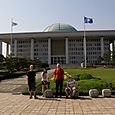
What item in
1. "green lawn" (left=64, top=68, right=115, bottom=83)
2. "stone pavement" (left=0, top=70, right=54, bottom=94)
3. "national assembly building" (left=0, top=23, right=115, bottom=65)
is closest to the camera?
"stone pavement" (left=0, top=70, right=54, bottom=94)

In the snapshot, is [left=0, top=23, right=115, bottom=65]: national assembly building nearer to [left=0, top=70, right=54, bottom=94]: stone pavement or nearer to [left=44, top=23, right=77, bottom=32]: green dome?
[left=44, top=23, right=77, bottom=32]: green dome

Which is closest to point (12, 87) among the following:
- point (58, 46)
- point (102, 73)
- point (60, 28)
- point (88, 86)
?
point (88, 86)

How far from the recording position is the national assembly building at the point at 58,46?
68125 mm

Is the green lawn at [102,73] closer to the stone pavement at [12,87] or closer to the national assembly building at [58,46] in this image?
the stone pavement at [12,87]

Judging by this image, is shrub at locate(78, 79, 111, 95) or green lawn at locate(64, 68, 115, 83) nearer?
shrub at locate(78, 79, 111, 95)

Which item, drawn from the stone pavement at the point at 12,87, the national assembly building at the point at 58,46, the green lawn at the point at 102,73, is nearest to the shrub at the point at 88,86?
the green lawn at the point at 102,73

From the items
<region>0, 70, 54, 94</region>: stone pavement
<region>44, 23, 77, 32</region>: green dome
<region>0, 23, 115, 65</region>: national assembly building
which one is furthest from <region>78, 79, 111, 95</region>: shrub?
<region>44, 23, 77, 32</region>: green dome

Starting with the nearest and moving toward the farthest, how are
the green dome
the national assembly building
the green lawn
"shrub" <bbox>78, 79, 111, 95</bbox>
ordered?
"shrub" <bbox>78, 79, 111, 95</bbox>, the green lawn, the national assembly building, the green dome

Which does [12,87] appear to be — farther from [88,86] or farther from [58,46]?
[58,46]

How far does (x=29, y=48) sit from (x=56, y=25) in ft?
74.4

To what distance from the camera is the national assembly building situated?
68.1 m

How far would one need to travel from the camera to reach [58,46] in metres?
73.6

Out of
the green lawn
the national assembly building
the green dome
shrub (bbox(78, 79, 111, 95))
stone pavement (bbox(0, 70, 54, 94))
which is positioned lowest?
stone pavement (bbox(0, 70, 54, 94))

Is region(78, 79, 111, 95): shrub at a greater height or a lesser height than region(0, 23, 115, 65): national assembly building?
lesser
